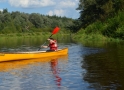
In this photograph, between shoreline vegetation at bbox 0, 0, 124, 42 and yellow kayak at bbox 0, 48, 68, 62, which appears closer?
yellow kayak at bbox 0, 48, 68, 62

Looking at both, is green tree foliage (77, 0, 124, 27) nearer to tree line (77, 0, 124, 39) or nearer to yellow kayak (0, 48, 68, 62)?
tree line (77, 0, 124, 39)

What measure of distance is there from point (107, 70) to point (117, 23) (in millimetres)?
31865

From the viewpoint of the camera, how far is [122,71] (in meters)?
14.5

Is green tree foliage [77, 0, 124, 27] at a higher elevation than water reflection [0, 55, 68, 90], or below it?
higher

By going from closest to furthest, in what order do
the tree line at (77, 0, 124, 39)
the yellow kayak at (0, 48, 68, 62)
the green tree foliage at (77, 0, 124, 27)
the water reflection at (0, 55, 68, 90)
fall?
the water reflection at (0, 55, 68, 90) < the yellow kayak at (0, 48, 68, 62) < the tree line at (77, 0, 124, 39) < the green tree foliage at (77, 0, 124, 27)

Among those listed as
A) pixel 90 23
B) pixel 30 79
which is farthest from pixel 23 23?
pixel 30 79

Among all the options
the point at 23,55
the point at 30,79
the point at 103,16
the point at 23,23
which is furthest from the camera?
the point at 23,23

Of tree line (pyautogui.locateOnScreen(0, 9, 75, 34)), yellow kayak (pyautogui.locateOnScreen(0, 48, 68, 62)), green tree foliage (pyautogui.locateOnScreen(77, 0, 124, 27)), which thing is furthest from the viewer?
tree line (pyautogui.locateOnScreen(0, 9, 75, 34))

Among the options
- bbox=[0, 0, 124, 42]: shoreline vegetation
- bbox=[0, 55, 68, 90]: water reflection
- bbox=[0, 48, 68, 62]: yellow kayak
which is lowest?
bbox=[0, 55, 68, 90]: water reflection

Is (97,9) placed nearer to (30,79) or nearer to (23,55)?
(23,55)

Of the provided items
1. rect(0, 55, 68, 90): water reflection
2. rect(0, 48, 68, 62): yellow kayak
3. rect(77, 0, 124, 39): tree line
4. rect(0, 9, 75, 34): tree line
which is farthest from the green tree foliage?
rect(0, 55, 68, 90): water reflection

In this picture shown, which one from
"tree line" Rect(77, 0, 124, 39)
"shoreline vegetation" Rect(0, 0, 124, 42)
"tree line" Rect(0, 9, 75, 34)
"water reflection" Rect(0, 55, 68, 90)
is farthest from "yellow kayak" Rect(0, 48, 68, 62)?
"tree line" Rect(0, 9, 75, 34)

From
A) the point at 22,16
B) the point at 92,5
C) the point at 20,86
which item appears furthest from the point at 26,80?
the point at 22,16

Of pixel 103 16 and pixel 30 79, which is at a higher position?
pixel 103 16
